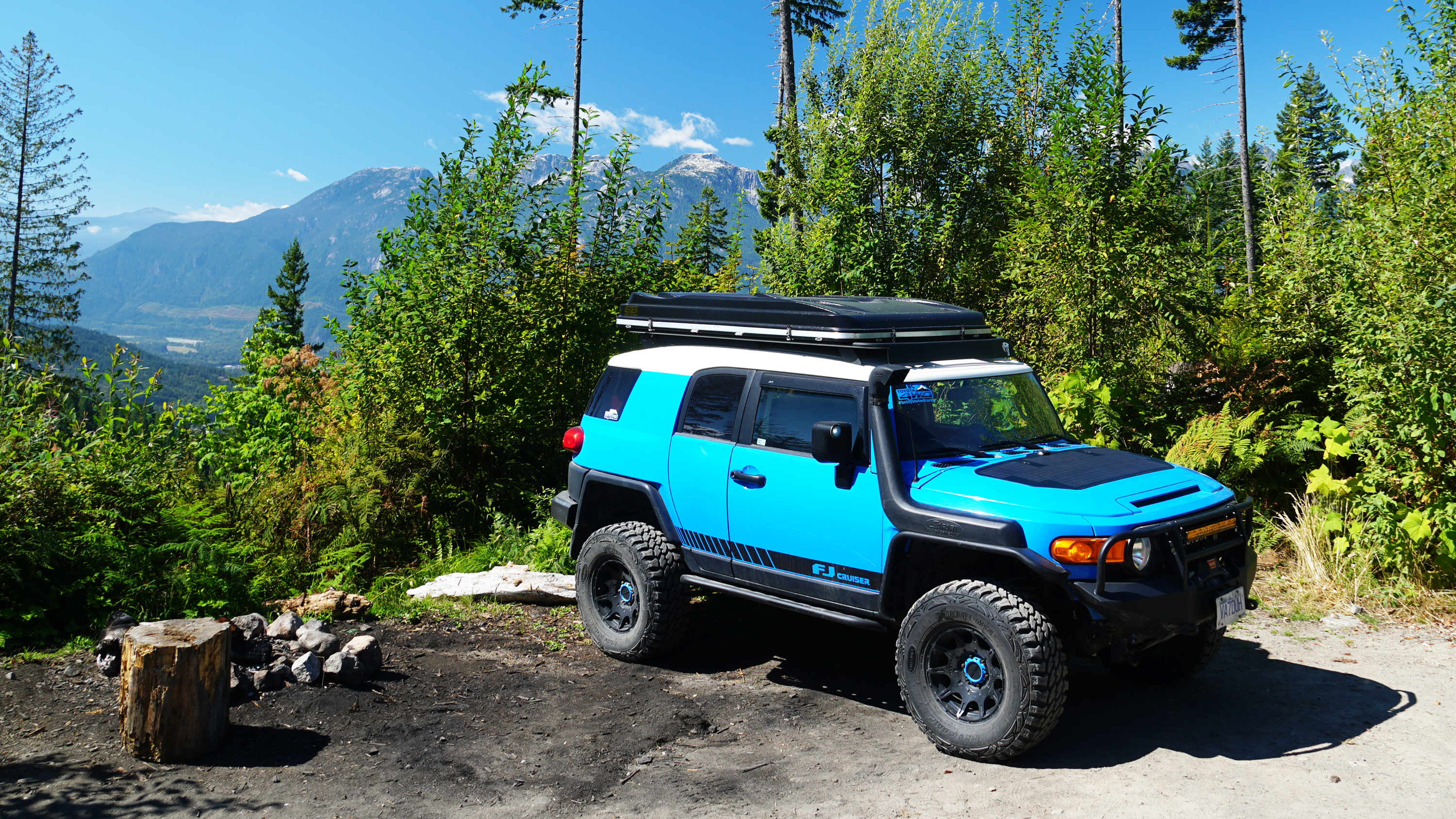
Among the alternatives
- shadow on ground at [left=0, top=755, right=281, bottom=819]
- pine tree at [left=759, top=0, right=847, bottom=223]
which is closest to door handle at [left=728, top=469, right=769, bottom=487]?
shadow on ground at [left=0, top=755, right=281, bottom=819]

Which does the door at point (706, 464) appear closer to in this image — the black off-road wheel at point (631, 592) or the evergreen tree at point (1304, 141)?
the black off-road wheel at point (631, 592)

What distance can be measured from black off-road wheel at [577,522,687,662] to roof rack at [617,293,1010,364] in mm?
1538

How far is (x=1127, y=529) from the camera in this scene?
456 cm

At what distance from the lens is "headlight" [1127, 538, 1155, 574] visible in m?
4.56

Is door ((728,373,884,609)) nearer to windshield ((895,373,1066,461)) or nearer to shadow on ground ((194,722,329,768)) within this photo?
windshield ((895,373,1066,461))

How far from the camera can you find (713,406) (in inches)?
244

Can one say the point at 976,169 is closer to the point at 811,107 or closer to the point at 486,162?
the point at 811,107

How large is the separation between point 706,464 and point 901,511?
1561mm

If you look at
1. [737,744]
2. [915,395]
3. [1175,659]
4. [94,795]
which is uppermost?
[915,395]

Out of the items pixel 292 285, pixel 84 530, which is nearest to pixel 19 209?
pixel 292 285

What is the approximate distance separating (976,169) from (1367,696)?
28.8 ft

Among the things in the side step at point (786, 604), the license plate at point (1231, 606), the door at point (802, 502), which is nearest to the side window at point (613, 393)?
the door at point (802, 502)

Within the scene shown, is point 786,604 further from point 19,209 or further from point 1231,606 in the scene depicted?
point 19,209

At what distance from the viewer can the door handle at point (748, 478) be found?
573 centimetres
